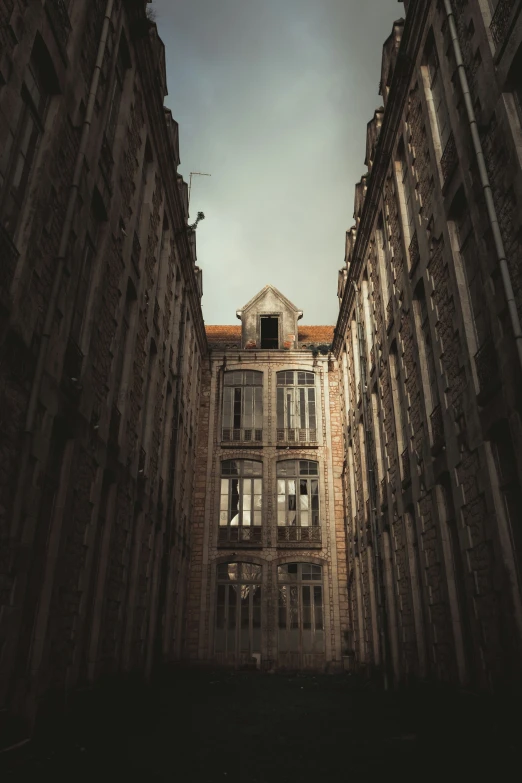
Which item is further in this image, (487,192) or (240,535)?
(240,535)

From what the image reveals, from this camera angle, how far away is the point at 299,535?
22266 mm

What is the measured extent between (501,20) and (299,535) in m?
18.1

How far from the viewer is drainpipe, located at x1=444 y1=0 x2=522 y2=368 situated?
7.00 m

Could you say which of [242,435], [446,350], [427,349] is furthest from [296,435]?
[446,350]

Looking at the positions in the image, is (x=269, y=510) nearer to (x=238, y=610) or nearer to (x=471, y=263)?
(x=238, y=610)

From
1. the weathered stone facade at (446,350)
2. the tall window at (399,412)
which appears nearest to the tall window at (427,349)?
the weathered stone facade at (446,350)

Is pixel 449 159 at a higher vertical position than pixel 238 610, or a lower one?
higher

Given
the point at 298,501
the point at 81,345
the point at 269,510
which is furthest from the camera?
the point at 298,501

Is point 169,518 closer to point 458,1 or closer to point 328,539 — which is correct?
point 328,539

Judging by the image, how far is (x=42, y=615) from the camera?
24.0 ft

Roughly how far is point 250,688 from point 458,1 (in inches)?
631

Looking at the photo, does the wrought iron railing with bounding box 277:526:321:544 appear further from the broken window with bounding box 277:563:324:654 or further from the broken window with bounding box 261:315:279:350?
the broken window with bounding box 261:315:279:350

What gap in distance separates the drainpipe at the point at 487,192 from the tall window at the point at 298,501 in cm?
1637

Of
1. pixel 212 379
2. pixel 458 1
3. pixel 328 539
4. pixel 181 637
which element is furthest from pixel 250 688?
pixel 458 1
